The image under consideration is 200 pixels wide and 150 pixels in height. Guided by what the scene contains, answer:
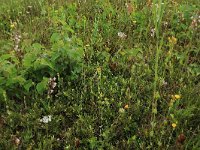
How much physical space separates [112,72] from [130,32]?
1.01 m

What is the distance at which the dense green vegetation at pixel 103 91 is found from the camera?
3150mm

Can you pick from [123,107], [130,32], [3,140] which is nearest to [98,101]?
[123,107]

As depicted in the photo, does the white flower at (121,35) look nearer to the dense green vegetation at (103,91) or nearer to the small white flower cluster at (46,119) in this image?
the dense green vegetation at (103,91)

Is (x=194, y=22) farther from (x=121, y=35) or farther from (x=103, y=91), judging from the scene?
(x=103, y=91)

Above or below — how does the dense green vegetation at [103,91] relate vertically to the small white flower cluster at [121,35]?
below

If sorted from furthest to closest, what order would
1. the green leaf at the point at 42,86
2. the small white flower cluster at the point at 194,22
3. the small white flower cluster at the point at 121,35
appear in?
1. the small white flower cluster at the point at 121,35
2. the small white flower cluster at the point at 194,22
3. the green leaf at the point at 42,86

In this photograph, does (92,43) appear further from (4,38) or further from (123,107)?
(4,38)

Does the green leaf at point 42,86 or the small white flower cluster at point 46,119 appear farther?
the green leaf at point 42,86

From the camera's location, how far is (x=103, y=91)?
366 centimetres

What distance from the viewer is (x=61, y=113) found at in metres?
3.53

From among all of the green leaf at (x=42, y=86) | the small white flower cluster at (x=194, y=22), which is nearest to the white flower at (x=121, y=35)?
the small white flower cluster at (x=194, y=22)

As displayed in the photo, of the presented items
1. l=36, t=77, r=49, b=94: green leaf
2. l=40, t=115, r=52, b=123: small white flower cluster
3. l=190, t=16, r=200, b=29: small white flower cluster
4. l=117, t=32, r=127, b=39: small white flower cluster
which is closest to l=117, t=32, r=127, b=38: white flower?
l=117, t=32, r=127, b=39: small white flower cluster

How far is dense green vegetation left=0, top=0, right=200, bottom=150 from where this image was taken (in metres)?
3.15

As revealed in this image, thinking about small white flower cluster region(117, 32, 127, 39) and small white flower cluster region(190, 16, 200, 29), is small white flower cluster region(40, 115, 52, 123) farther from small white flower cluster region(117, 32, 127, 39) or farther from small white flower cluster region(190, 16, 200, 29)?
small white flower cluster region(190, 16, 200, 29)
